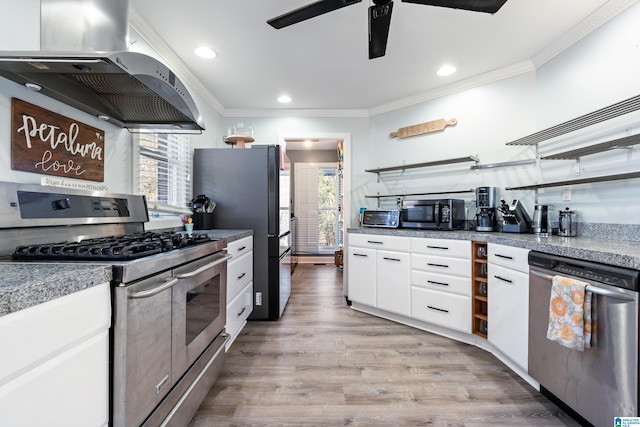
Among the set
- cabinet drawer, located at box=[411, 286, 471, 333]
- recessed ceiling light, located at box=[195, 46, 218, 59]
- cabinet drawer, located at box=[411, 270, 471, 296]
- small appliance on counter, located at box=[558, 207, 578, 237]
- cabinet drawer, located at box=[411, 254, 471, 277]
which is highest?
recessed ceiling light, located at box=[195, 46, 218, 59]

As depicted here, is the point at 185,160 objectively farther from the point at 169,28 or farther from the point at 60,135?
the point at 60,135

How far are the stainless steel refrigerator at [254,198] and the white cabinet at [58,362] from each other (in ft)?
6.00

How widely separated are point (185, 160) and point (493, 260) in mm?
2690

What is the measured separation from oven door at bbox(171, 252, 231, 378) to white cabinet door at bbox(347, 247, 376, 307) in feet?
5.04

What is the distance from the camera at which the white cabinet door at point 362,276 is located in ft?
9.34

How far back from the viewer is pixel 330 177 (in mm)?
6242

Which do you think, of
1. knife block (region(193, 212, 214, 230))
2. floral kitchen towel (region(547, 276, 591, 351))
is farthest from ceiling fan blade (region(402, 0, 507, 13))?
knife block (region(193, 212, 214, 230))

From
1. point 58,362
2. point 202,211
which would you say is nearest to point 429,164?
point 202,211

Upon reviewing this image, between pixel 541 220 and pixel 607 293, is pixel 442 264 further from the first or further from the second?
pixel 607 293

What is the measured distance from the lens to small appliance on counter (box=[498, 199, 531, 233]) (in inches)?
91.4

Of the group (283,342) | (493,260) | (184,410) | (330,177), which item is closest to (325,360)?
(283,342)

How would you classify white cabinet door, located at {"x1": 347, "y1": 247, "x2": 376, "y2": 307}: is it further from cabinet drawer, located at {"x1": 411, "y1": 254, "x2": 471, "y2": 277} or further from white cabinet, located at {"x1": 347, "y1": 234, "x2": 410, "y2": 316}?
cabinet drawer, located at {"x1": 411, "y1": 254, "x2": 471, "y2": 277}

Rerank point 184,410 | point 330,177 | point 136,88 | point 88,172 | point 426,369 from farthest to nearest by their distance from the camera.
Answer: point 330,177, point 426,369, point 88,172, point 136,88, point 184,410

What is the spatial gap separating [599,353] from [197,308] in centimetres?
184
